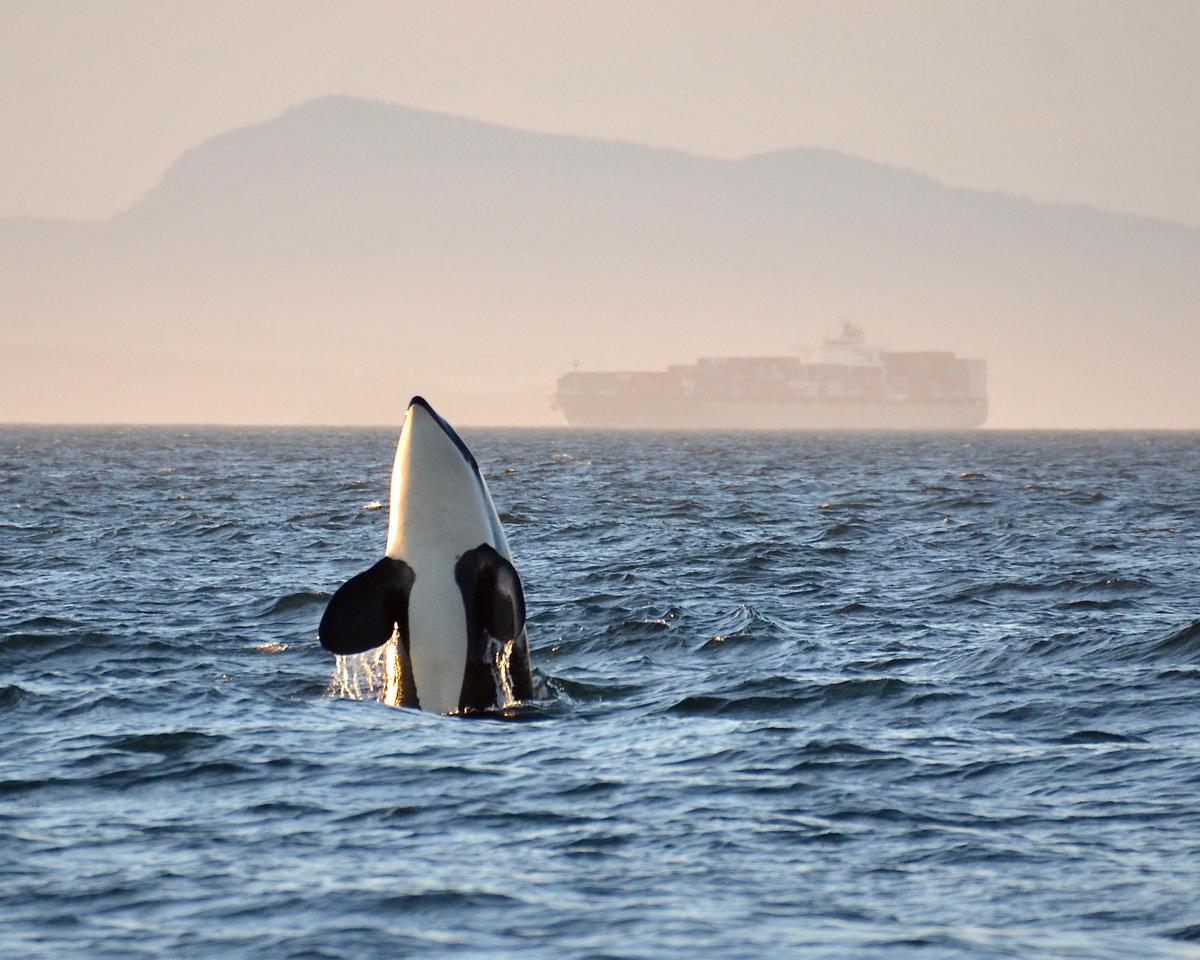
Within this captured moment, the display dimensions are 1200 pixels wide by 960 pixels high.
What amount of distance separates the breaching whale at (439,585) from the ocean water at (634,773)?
16.5 inches

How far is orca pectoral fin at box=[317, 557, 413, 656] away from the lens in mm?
11367

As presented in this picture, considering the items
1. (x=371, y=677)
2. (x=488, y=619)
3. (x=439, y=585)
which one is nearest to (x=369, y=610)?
(x=439, y=585)

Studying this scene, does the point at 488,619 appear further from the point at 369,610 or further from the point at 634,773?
the point at 634,773

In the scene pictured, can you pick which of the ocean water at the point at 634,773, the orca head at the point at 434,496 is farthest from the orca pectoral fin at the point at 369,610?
the ocean water at the point at 634,773

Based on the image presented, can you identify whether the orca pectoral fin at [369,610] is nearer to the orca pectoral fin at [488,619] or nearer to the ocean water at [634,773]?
the orca pectoral fin at [488,619]

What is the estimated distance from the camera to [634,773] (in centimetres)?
1074

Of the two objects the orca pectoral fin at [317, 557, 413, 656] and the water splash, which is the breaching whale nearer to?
the orca pectoral fin at [317, 557, 413, 656]

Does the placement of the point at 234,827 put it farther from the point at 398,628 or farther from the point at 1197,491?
the point at 1197,491

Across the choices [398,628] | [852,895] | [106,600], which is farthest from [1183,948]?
[106,600]

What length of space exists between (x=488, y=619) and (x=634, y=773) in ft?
5.59

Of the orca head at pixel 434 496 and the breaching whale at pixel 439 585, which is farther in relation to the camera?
the orca head at pixel 434 496

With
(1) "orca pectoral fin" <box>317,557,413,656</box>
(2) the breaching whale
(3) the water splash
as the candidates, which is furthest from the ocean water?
(1) "orca pectoral fin" <box>317,557,413,656</box>

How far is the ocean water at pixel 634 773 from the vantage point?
7.82m

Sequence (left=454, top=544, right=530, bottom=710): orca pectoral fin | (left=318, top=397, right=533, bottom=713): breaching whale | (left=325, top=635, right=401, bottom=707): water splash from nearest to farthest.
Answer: (left=318, top=397, right=533, bottom=713): breaching whale → (left=454, top=544, right=530, bottom=710): orca pectoral fin → (left=325, top=635, right=401, bottom=707): water splash
